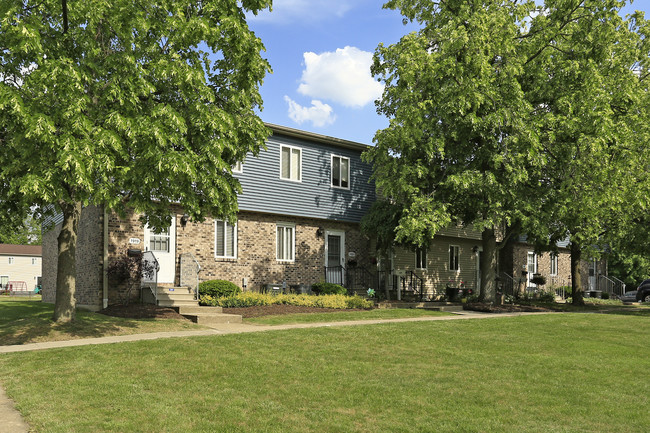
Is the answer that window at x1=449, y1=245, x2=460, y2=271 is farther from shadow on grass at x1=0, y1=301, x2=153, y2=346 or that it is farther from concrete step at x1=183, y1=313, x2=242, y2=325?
shadow on grass at x1=0, y1=301, x2=153, y2=346

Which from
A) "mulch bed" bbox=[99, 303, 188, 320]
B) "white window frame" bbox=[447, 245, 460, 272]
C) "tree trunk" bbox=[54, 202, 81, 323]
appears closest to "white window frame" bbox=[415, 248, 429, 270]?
"white window frame" bbox=[447, 245, 460, 272]

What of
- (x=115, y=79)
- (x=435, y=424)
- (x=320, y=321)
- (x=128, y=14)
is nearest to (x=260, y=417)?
(x=435, y=424)

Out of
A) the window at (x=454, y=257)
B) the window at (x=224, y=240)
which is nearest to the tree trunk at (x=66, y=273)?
the window at (x=224, y=240)

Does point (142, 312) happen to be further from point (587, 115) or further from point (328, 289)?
point (587, 115)

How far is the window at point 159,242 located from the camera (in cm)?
1773

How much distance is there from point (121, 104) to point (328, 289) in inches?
470

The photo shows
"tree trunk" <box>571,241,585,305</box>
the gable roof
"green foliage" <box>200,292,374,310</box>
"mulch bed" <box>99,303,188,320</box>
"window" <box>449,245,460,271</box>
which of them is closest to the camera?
"mulch bed" <box>99,303,188,320</box>

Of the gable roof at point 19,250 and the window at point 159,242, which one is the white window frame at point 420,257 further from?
the gable roof at point 19,250

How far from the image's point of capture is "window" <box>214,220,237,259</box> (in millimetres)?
19297

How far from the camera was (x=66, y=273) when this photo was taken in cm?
1285

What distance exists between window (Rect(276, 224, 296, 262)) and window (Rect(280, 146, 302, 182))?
1.91 metres

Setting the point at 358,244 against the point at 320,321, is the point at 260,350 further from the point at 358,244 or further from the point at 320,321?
the point at 358,244

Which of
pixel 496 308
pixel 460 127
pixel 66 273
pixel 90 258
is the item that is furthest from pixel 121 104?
pixel 496 308

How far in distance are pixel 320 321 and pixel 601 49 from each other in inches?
570
